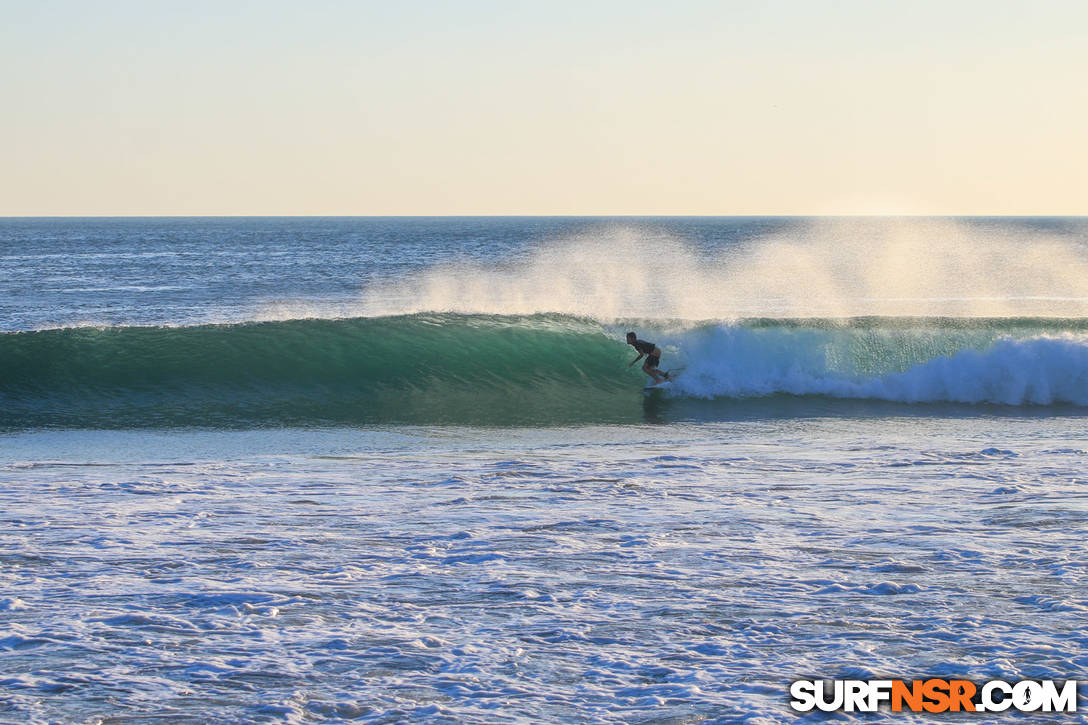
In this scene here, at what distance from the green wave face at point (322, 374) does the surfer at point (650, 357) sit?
403 mm

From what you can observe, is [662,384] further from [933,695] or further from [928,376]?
[933,695]

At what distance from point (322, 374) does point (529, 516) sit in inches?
387

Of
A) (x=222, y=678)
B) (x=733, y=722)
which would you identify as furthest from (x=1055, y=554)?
(x=222, y=678)

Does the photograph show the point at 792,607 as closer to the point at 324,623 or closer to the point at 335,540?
the point at 324,623

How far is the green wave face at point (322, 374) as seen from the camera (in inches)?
576

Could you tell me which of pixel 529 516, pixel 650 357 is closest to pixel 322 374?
pixel 650 357

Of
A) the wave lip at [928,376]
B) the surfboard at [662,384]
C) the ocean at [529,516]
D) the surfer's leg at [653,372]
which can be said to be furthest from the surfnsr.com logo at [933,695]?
the surfer's leg at [653,372]

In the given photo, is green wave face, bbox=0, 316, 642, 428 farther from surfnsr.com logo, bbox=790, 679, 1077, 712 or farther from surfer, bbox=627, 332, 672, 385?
surfnsr.com logo, bbox=790, 679, 1077, 712

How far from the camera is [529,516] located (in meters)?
7.90

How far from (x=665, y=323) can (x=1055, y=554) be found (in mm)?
12424

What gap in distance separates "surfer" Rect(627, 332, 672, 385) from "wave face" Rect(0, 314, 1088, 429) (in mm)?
362

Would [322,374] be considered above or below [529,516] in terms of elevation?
above

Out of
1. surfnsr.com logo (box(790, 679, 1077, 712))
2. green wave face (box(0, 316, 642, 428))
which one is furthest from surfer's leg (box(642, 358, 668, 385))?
surfnsr.com logo (box(790, 679, 1077, 712))

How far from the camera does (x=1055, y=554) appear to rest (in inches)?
265
